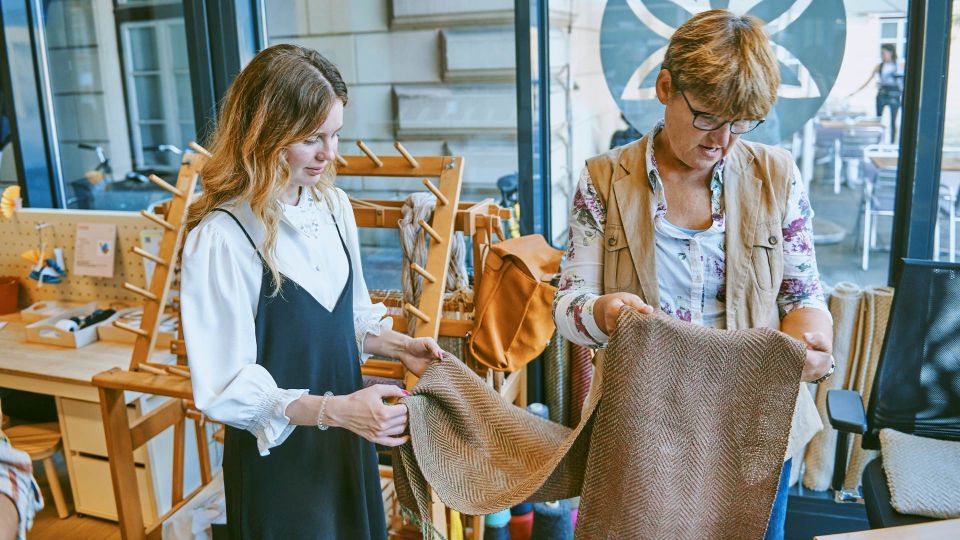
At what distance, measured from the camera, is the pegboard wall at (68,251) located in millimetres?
3203

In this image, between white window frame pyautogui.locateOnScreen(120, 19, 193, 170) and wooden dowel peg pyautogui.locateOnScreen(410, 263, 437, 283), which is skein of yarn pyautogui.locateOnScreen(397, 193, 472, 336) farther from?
white window frame pyautogui.locateOnScreen(120, 19, 193, 170)

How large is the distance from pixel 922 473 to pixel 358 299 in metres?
1.47

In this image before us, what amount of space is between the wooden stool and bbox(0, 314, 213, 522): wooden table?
8cm

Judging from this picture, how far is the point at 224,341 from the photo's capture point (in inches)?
52.4

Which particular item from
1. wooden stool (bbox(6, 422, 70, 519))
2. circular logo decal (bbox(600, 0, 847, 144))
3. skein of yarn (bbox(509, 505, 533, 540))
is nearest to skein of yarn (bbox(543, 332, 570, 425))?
skein of yarn (bbox(509, 505, 533, 540))

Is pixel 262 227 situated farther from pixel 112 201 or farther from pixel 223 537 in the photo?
pixel 112 201

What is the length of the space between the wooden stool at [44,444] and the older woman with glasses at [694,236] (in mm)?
2390

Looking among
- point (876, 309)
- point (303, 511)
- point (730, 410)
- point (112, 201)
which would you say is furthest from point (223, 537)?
point (112, 201)

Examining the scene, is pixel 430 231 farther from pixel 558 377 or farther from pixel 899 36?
pixel 899 36

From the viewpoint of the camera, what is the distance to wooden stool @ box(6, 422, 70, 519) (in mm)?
2861

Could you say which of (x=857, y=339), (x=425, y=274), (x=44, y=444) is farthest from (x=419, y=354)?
(x=44, y=444)

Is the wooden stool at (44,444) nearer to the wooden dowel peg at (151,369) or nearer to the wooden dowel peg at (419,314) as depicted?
the wooden dowel peg at (151,369)

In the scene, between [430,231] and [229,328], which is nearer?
[229,328]

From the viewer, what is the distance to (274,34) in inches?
123
